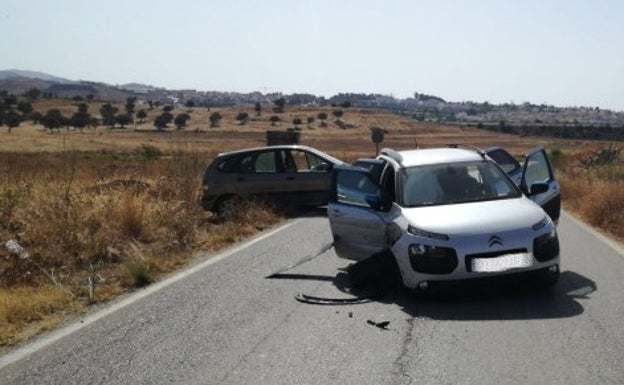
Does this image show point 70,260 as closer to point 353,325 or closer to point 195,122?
point 353,325

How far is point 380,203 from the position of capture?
347 inches

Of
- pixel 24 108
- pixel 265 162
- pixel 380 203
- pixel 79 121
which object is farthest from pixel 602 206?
pixel 24 108

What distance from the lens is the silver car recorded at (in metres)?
7.53

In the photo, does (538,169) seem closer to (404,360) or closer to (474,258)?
(474,258)

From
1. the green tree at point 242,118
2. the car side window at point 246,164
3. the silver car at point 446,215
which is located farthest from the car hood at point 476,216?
the green tree at point 242,118

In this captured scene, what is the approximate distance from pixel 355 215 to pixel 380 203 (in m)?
0.55

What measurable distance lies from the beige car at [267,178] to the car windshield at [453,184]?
312 inches

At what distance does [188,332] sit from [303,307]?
4.55 ft

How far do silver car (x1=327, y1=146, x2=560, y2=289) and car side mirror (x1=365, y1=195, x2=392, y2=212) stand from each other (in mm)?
11

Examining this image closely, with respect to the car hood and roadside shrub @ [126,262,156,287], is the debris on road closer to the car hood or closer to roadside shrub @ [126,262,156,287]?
the car hood

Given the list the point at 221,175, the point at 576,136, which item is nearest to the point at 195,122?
the point at 576,136

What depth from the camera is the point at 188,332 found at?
669 centimetres

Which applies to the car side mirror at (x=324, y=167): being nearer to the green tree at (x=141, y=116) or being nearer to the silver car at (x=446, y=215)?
the silver car at (x=446, y=215)

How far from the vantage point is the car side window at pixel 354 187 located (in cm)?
937
